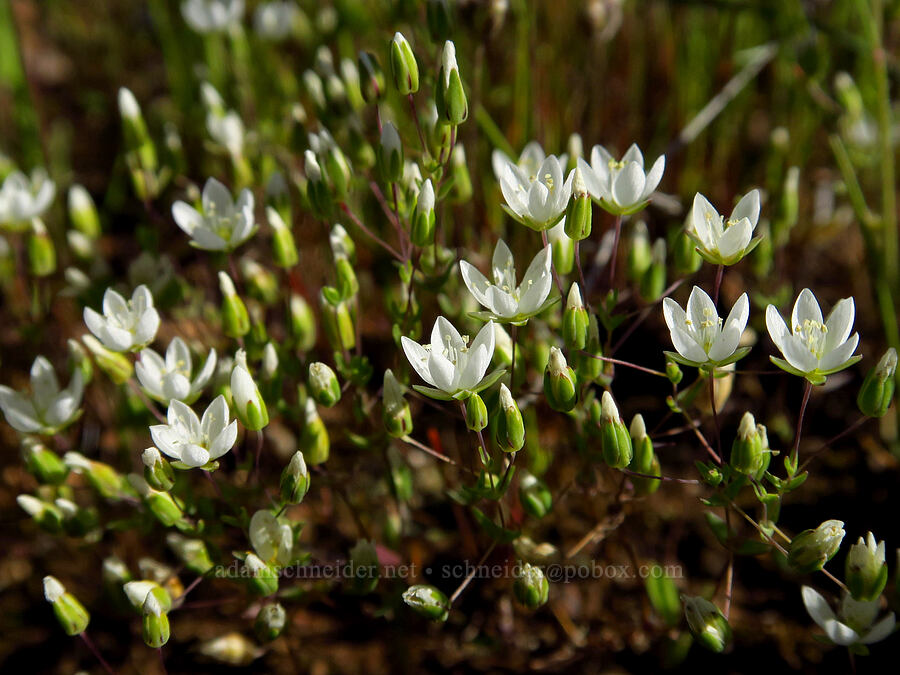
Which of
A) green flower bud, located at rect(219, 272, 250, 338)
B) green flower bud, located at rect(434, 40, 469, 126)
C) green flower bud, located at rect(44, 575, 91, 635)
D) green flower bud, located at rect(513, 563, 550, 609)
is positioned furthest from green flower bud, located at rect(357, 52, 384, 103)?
green flower bud, located at rect(44, 575, 91, 635)

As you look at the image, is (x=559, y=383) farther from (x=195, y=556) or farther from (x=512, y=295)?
(x=195, y=556)

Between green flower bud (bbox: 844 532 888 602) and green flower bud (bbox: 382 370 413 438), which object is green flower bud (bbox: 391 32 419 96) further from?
green flower bud (bbox: 844 532 888 602)

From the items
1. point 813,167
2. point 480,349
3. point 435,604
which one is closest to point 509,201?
point 480,349

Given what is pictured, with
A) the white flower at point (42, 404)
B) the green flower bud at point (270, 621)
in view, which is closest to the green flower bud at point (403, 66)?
the white flower at point (42, 404)

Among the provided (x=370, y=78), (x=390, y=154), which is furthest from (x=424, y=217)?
(x=370, y=78)

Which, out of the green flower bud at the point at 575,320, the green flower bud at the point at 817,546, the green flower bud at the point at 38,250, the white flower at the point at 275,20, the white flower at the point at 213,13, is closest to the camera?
the green flower bud at the point at 817,546

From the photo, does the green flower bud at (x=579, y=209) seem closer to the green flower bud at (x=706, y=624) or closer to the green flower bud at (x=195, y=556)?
the green flower bud at (x=706, y=624)

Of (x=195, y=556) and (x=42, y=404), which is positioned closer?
(x=195, y=556)
